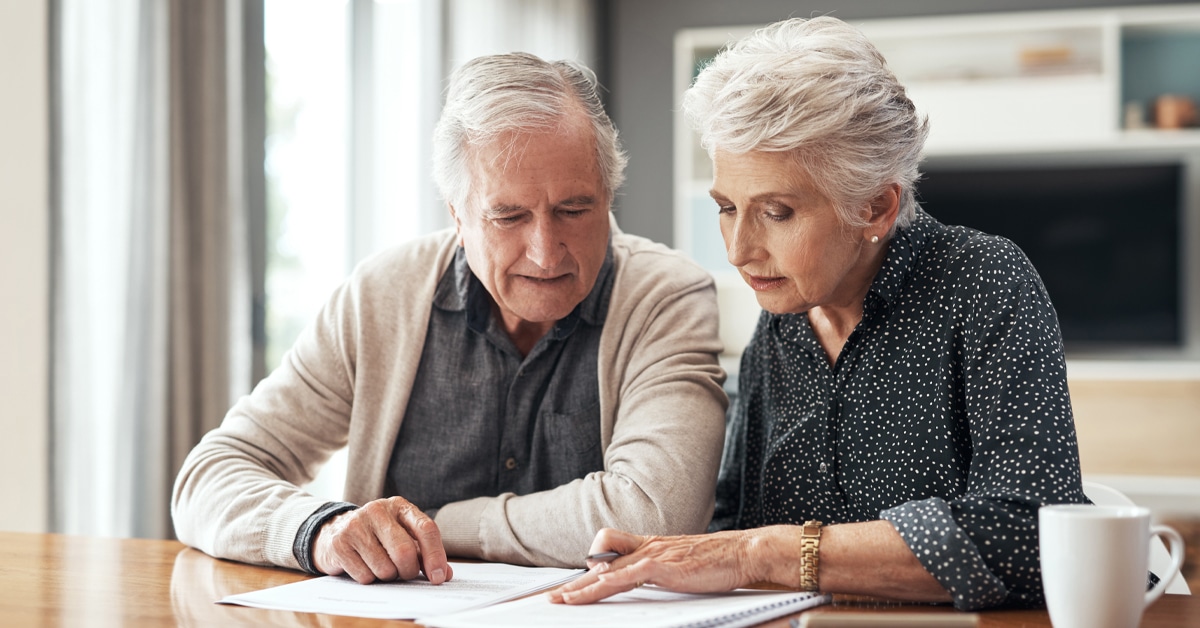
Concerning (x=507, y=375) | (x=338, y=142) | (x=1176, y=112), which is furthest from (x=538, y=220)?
(x=1176, y=112)

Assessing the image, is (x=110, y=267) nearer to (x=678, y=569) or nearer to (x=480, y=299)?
(x=480, y=299)

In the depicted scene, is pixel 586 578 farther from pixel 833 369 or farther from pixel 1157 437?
pixel 1157 437

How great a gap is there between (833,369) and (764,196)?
25 cm

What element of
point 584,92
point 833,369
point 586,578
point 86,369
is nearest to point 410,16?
point 86,369

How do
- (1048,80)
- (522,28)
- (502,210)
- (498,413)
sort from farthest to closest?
(1048,80) → (522,28) → (498,413) → (502,210)

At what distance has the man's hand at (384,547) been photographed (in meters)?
1.16

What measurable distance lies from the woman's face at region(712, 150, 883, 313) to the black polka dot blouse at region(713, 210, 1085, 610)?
0.22ft

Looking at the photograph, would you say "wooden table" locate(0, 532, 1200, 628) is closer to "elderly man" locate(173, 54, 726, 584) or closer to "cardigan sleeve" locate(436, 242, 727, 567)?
"elderly man" locate(173, 54, 726, 584)

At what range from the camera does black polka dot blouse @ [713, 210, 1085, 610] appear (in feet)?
3.42

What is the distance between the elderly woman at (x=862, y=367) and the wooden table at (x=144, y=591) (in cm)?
7

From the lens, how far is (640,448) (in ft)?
4.44

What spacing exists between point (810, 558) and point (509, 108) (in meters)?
0.69

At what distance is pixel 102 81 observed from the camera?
8.45 ft

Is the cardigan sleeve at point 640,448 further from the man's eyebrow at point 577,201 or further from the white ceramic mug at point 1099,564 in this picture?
the white ceramic mug at point 1099,564
